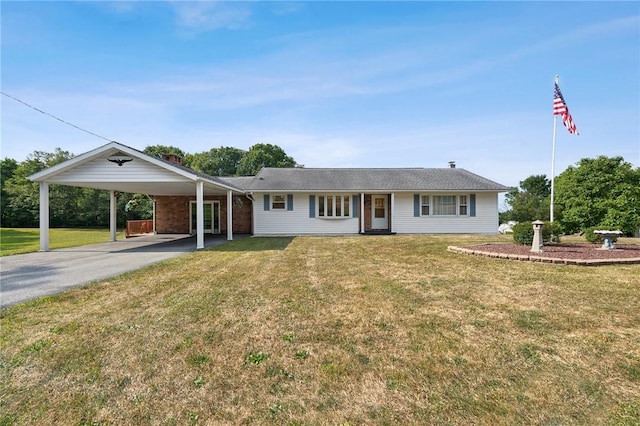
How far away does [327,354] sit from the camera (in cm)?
307

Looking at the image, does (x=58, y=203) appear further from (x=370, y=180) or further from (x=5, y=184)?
(x=370, y=180)

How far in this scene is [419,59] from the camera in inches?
516

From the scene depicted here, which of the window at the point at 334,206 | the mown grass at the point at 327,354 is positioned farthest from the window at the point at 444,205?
the mown grass at the point at 327,354

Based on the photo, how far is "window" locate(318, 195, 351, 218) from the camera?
1772 cm

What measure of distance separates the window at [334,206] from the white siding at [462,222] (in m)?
2.89

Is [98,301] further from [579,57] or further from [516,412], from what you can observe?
[579,57]

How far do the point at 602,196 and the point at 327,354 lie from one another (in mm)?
24992

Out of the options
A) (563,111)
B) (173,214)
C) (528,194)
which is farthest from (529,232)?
(528,194)

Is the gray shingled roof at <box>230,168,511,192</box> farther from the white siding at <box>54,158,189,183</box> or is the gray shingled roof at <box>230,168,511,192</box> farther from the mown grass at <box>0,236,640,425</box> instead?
the mown grass at <box>0,236,640,425</box>

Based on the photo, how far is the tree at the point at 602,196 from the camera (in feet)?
61.3

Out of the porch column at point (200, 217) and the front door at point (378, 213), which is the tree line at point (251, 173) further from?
the front door at point (378, 213)

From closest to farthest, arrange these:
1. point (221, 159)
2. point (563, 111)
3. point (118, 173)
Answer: point (118, 173) → point (563, 111) → point (221, 159)

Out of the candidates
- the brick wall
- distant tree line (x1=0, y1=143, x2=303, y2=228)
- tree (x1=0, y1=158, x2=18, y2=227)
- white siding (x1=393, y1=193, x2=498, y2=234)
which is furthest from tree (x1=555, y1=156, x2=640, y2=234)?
tree (x1=0, y1=158, x2=18, y2=227)

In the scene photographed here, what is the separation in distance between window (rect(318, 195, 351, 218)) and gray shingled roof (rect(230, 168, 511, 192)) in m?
0.70
